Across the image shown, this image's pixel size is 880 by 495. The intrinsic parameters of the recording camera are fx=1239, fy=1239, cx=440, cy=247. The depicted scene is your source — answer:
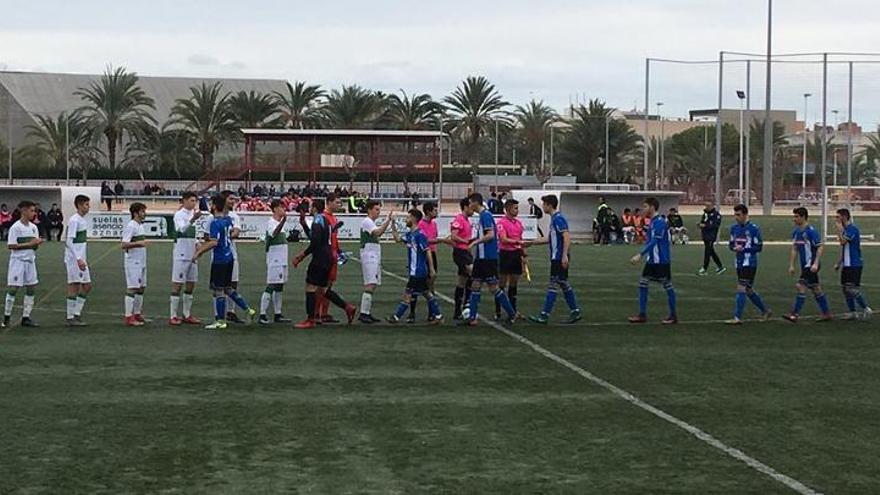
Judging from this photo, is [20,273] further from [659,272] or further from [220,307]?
[659,272]

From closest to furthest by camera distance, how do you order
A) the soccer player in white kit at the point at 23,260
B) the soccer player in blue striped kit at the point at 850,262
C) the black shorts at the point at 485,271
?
the soccer player in white kit at the point at 23,260, the black shorts at the point at 485,271, the soccer player in blue striped kit at the point at 850,262

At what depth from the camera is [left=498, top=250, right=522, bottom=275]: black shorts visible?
1884cm

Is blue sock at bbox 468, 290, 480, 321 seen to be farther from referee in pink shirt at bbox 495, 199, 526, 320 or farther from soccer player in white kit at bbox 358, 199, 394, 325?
soccer player in white kit at bbox 358, 199, 394, 325

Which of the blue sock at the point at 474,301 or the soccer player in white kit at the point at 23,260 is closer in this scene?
the soccer player in white kit at the point at 23,260

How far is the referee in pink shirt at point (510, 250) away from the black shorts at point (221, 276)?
4041mm

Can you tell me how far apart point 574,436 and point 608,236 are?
37.0 metres

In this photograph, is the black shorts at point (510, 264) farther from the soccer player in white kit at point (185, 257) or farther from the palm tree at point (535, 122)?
the palm tree at point (535, 122)

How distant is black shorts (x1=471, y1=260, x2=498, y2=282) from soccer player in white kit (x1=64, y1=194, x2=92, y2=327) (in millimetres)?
5574

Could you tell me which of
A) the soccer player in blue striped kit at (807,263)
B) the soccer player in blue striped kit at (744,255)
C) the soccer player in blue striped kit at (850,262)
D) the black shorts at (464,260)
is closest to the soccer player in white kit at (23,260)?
the black shorts at (464,260)

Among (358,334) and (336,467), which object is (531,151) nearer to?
(358,334)

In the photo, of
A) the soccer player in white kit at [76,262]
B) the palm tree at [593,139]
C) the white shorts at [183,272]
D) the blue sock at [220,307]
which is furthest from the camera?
the palm tree at [593,139]

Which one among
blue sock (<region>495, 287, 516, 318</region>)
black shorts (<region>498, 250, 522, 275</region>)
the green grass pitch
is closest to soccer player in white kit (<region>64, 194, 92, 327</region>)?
the green grass pitch

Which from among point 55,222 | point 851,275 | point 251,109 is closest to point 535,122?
point 251,109

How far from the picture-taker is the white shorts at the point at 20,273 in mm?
17453
